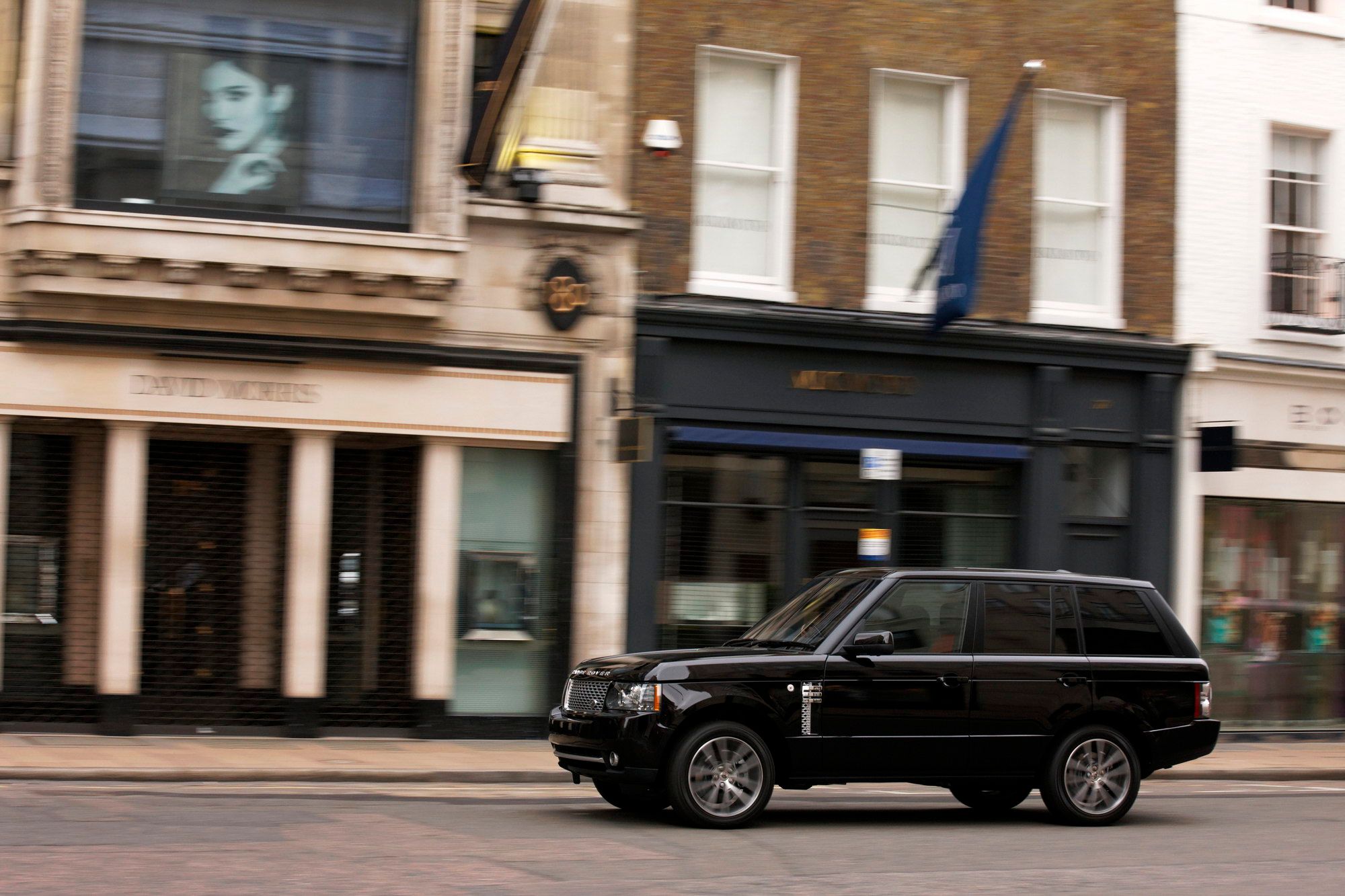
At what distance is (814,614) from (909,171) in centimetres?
861

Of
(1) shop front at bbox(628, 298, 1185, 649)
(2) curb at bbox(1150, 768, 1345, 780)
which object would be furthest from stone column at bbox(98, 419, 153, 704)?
(2) curb at bbox(1150, 768, 1345, 780)

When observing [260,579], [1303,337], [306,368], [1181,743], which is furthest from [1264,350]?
[260,579]

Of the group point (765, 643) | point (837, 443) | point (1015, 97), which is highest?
point (1015, 97)

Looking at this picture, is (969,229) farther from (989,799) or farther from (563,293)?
(989,799)

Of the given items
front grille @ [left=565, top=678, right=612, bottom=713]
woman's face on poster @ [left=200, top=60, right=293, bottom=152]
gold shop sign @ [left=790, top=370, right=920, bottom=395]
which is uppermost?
woman's face on poster @ [left=200, top=60, right=293, bottom=152]

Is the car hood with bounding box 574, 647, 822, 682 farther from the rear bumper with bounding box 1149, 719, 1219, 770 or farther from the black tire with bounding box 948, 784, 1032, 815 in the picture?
the rear bumper with bounding box 1149, 719, 1219, 770

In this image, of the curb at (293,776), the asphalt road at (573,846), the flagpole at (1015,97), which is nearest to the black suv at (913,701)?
the asphalt road at (573,846)

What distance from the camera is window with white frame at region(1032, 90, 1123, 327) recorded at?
1984cm

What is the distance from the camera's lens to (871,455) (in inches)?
722

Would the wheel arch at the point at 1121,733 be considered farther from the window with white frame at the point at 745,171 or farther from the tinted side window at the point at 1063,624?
the window with white frame at the point at 745,171

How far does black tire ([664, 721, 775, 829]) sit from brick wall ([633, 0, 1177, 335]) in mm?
7736

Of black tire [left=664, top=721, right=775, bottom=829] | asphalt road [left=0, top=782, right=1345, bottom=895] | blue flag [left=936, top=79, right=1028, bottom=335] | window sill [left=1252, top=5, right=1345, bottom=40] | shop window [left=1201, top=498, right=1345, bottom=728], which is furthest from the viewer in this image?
window sill [left=1252, top=5, right=1345, bottom=40]

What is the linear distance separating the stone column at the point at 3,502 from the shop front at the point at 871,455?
619 cm

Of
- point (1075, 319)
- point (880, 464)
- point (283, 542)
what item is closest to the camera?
point (283, 542)
